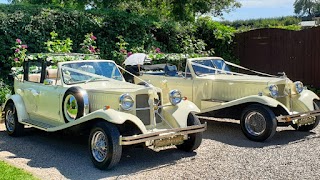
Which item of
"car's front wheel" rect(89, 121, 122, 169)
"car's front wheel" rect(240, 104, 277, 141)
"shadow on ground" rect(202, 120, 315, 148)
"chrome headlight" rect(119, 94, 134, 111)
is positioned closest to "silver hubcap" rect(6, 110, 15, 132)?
"car's front wheel" rect(89, 121, 122, 169)

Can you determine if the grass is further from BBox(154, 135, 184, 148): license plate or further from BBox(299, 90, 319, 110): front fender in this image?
BBox(299, 90, 319, 110): front fender

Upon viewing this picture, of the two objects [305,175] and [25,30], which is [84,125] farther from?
[25,30]

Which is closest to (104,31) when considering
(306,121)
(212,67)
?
(212,67)

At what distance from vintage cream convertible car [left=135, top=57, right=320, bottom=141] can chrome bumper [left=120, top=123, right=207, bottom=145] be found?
161 cm

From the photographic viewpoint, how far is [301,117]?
26.1 feet

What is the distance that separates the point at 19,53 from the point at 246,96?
A: 18.8 feet

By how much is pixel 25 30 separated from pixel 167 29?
194 inches

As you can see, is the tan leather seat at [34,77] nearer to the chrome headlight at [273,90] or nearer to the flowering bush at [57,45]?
the flowering bush at [57,45]

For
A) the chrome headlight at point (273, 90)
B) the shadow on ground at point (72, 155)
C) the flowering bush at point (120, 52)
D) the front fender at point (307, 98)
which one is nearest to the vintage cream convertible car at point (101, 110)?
the shadow on ground at point (72, 155)

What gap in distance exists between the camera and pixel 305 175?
5.76m

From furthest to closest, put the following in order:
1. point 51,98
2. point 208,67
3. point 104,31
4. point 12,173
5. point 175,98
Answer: point 104,31 → point 208,67 → point 51,98 → point 175,98 → point 12,173

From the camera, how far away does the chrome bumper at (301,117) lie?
7.70m

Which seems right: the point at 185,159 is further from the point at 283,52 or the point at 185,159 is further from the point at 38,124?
the point at 283,52

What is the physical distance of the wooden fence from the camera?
1353cm
